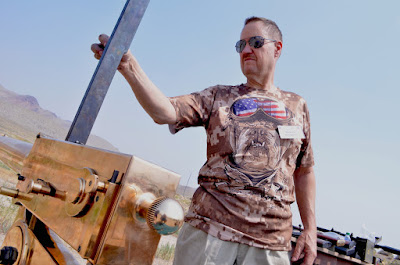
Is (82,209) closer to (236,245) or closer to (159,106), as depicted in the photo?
(159,106)

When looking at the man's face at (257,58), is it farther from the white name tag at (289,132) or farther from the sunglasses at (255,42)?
the white name tag at (289,132)

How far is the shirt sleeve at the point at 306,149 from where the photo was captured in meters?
1.84

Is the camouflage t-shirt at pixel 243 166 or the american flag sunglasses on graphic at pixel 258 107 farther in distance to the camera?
the american flag sunglasses on graphic at pixel 258 107

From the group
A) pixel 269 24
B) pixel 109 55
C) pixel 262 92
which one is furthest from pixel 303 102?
pixel 109 55

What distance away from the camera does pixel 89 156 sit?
65 centimetres

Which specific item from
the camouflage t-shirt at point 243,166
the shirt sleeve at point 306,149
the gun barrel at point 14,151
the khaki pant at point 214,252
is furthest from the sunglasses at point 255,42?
the gun barrel at point 14,151

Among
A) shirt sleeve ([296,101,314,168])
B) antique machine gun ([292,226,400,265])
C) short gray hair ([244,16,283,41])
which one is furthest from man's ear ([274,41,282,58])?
antique machine gun ([292,226,400,265])

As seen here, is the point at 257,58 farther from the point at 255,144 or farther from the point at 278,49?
the point at 255,144

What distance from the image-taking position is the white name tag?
1.62 meters

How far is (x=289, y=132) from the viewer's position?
164 cm

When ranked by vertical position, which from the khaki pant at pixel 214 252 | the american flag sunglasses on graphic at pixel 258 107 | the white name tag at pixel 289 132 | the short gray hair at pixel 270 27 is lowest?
the khaki pant at pixel 214 252

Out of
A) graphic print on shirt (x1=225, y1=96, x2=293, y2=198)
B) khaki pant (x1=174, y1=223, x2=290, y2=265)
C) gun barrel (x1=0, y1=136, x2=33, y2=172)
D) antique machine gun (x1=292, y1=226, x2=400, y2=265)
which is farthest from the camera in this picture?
antique machine gun (x1=292, y1=226, x2=400, y2=265)

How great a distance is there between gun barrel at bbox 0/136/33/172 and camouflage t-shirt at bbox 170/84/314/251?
607mm

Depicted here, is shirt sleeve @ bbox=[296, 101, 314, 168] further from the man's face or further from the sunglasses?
the sunglasses
